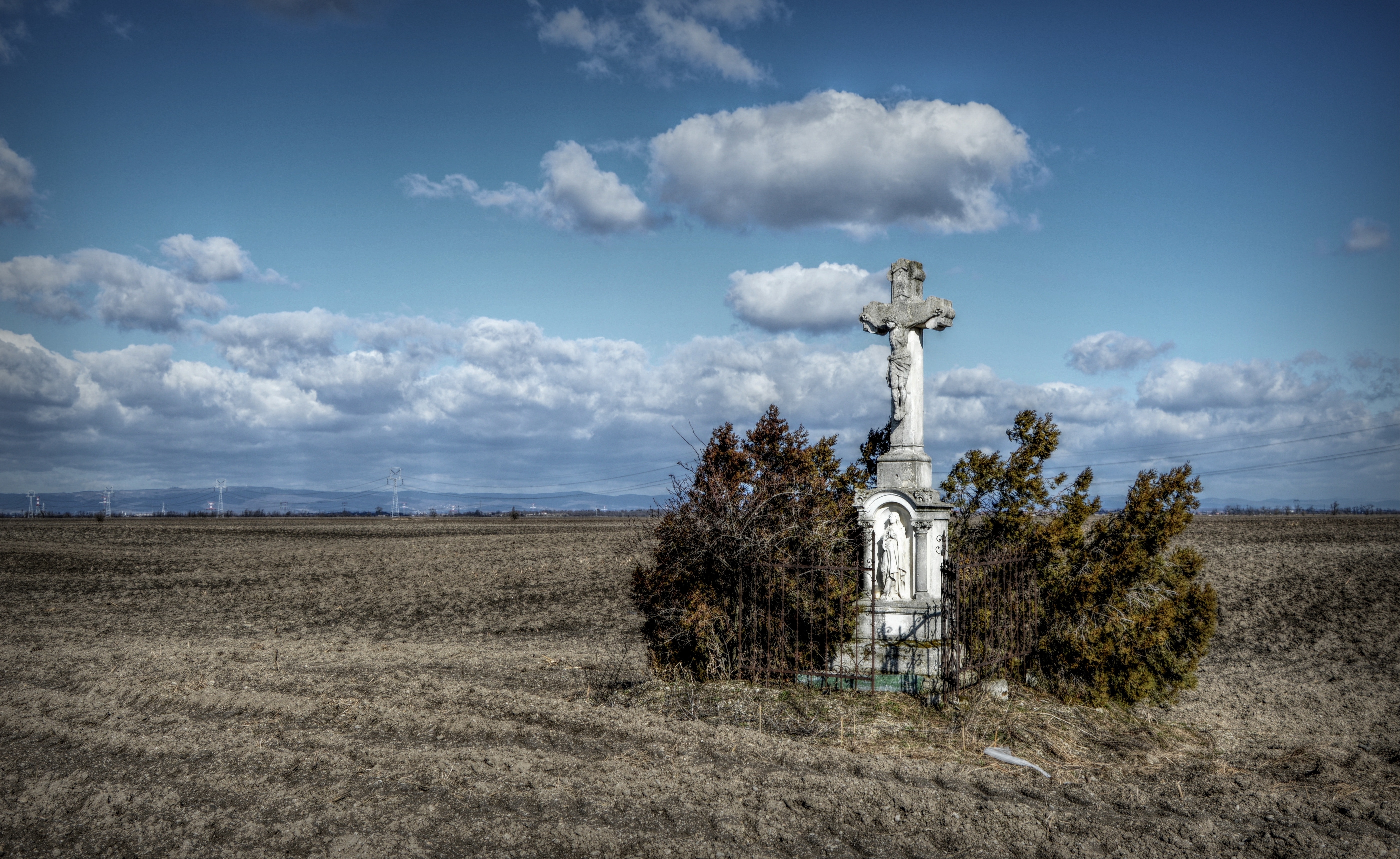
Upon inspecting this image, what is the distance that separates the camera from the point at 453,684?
1092 centimetres

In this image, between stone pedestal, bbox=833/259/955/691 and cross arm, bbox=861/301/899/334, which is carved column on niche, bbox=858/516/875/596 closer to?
stone pedestal, bbox=833/259/955/691

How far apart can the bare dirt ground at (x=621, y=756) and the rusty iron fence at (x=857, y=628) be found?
39 centimetres

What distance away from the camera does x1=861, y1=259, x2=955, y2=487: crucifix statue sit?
440 inches

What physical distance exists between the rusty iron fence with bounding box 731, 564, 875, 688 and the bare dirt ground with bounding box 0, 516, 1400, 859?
0.35m

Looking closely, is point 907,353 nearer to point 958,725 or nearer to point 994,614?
point 994,614

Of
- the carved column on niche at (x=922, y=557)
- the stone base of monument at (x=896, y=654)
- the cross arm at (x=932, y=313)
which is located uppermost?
the cross arm at (x=932, y=313)

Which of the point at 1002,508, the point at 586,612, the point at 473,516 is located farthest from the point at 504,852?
the point at 473,516

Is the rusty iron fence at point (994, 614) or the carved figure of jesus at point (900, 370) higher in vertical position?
the carved figure of jesus at point (900, 370)

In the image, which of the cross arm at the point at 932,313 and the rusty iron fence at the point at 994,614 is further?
the cross arm at the point at 932,313

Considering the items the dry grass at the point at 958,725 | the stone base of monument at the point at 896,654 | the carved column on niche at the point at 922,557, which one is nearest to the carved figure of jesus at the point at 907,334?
the carved column on niche at the point at 922,557

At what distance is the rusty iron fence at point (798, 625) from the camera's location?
403 inches

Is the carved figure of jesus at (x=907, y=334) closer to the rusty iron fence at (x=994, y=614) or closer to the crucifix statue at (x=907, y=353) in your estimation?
the crucifix statue at (x=907, y=353)

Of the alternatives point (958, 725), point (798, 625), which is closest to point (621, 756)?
point (798, 625)

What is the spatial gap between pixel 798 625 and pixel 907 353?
400cm
